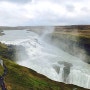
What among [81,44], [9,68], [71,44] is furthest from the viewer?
[71,44]

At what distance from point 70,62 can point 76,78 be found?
20.9 m

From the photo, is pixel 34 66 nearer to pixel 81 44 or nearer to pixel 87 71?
pixel 87 71

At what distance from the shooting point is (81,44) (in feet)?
489

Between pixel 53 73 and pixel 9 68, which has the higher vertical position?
pixel 9 68

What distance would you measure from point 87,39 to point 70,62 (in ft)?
114

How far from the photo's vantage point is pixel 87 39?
504 ft

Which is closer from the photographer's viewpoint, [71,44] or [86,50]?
[86,50]

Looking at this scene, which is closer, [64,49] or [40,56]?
[40,56]

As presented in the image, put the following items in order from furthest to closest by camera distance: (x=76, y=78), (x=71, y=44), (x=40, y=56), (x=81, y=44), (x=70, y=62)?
(x=71, y=44) < (x=81, y=44) < (x=40, y=56) < (x=70, y=62) < (x=76, y=78)

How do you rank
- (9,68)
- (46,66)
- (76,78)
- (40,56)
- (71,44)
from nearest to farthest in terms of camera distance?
(9,68)
(76,78)
(46,66)
(40,56)
(71,44)

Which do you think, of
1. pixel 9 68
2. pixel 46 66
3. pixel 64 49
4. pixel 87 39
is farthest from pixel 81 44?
pixel 9 68

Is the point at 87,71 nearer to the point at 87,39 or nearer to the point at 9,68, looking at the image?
the point at 9,68

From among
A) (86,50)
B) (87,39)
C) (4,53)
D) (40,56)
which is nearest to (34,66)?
(4,53)

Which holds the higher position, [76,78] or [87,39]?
[87,39]
